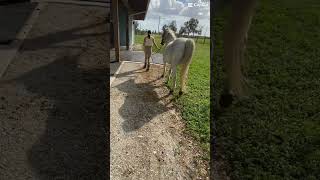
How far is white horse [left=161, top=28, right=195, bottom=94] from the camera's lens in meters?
1.18

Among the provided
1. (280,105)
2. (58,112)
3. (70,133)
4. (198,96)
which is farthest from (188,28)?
(58,112)

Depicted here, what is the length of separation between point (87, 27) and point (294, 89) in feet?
4.57

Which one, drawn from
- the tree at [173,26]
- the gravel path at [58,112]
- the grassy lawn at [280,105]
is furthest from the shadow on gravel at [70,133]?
the tree at [173,26]

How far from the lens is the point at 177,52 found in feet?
4.20

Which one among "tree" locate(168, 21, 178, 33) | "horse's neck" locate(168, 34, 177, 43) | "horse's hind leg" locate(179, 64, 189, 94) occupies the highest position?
"tree" locate(168, 21, 178, 33)

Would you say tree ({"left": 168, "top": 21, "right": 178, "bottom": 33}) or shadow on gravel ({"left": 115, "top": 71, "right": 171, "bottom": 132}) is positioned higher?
tree ({"left": 168, "top": 21, "right": 178, "bottom": 33})

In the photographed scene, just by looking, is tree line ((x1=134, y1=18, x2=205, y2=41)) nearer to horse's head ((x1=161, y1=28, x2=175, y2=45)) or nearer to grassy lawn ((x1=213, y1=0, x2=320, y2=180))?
horse's head ((x1=161, y1=28, x2=175, y2=45))

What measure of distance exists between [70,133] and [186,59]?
3.57 feet

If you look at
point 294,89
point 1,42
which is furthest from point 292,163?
point 1,42

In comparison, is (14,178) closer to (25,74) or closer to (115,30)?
(25,74)

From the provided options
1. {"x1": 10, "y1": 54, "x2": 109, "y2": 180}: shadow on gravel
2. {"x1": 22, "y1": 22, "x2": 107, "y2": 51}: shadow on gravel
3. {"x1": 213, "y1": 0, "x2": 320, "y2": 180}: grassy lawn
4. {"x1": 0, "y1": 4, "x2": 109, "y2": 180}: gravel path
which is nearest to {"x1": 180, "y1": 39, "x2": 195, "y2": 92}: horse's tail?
A: {"x1": 213, "y1": 0, "x2": 320, "y2": 180}: grassy lawn

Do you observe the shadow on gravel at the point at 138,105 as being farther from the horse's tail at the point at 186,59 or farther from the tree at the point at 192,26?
the tree at the point at 192,26

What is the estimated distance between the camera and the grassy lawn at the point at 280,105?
103 cm

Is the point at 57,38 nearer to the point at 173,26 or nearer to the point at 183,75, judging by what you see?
the point at 183,75
